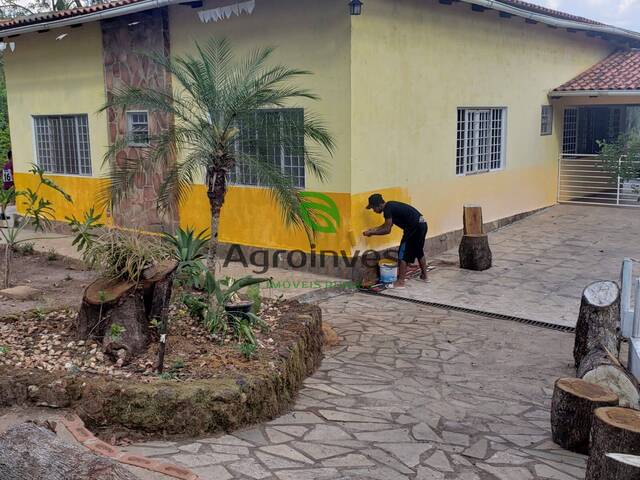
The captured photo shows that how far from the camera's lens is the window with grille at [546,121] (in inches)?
607

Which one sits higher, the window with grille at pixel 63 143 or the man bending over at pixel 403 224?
the window with grille at pixel 63 143

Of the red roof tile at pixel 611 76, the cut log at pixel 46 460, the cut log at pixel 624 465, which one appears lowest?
the cut log at pixel 624 465

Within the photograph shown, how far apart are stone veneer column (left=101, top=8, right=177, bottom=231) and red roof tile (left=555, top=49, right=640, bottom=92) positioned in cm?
902

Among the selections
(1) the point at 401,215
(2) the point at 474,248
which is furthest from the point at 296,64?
(2) the point at 474,248

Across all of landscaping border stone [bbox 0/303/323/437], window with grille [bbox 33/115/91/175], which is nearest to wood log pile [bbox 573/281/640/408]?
landscaping border stone [bbox 0/303/323/437]

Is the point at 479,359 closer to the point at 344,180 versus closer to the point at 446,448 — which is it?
the point at 446,448

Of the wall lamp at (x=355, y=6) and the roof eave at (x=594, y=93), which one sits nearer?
the wall lamp at (x=355, y=6)

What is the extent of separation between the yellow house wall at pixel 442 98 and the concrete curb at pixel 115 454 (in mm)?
5688

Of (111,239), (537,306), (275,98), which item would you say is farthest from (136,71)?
(537,306)

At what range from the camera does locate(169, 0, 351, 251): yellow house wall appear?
31.0 feet

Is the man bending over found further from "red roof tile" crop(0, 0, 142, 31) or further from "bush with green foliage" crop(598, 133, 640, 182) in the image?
"bush with green foliage" crop(598, 133, 640, 182)

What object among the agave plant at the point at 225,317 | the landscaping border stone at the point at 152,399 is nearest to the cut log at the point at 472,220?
the agave plant at the point at 225,317

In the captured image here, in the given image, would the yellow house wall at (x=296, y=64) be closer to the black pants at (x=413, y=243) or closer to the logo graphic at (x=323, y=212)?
the logo graphic at (x=323, y=212)

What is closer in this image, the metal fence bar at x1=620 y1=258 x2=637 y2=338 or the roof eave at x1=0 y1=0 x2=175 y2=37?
the metal fence bar at x1=620 y1=258 x2=637 y2=338
